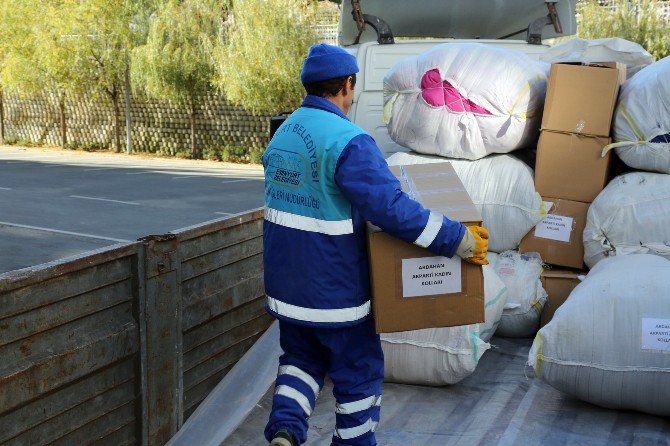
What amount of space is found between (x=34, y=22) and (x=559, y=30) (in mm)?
19097

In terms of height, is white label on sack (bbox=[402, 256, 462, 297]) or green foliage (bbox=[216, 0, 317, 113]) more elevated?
green foliage (bbox=[216, 0, 317, 113])

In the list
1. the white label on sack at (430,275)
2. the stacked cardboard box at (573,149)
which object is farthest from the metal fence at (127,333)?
the stacked cardboard box at (573,149)

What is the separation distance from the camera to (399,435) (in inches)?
138

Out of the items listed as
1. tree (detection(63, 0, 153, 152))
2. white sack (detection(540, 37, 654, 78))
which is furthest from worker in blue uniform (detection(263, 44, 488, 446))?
tree (detection(63, 0, 153, 152))

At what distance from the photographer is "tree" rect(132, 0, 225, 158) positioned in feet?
67.3

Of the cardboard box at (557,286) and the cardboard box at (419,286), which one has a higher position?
the cardboard box at (419,286)

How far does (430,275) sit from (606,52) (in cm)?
292

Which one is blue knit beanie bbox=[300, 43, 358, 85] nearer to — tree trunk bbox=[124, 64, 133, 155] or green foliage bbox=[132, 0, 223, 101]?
green foliage bbox=[132, 0, 223, 101]

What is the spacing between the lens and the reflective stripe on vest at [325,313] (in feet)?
10.1

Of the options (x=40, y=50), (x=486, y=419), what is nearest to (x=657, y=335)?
(x=486, y=419)

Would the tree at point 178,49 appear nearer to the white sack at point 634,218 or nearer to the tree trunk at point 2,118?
the tree trunk at point 2,118

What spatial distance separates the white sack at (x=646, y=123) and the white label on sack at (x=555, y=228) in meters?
0.44

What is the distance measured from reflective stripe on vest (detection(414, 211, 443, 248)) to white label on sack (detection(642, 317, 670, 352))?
3.79 ft

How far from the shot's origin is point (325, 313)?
3084 mm
